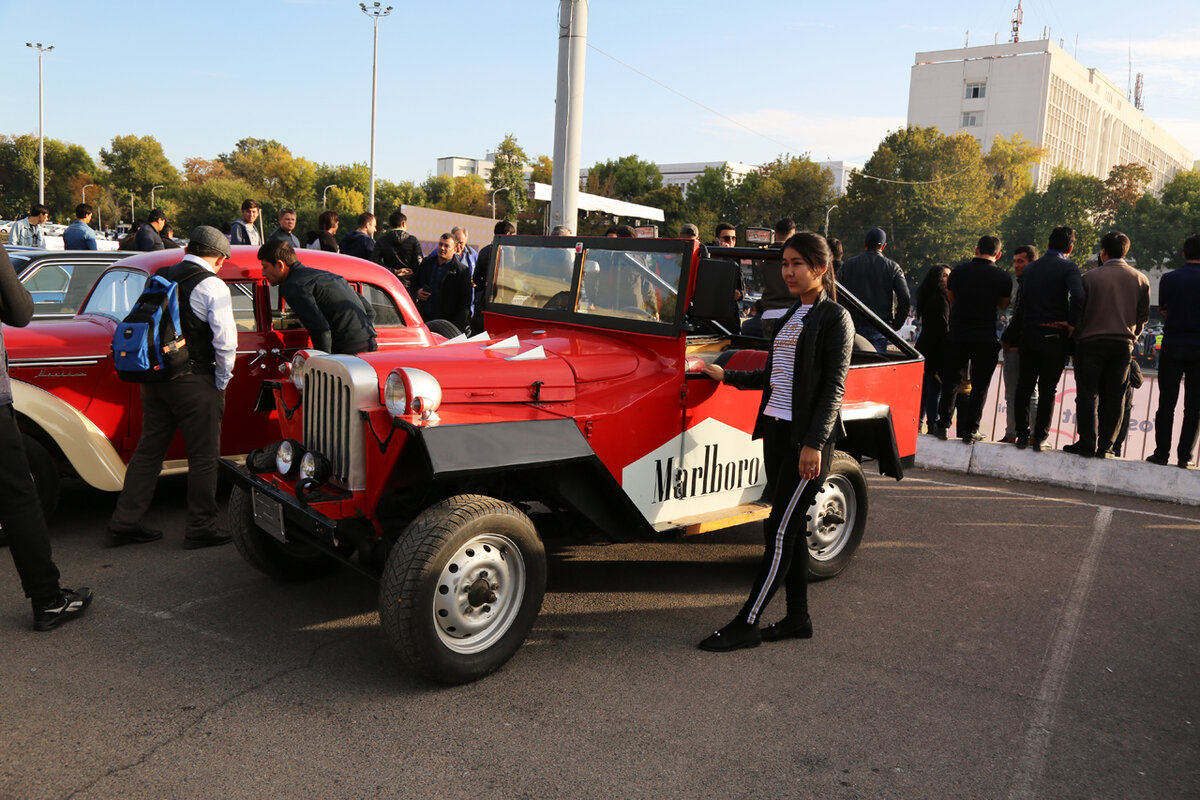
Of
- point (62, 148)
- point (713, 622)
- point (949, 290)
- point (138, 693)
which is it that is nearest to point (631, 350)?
point (713, 622)

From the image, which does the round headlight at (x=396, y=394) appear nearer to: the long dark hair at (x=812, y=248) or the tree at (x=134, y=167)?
the long dark hair at (x=812, y=248)

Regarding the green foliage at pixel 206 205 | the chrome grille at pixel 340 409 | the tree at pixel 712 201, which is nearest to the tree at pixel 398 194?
the green foliage at pixel 206 205

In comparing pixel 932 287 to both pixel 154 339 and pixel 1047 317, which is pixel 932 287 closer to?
pixel 1047 317

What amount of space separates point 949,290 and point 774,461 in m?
4.91

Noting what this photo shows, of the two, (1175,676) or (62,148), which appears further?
(62,148)

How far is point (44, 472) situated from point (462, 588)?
3.19 m

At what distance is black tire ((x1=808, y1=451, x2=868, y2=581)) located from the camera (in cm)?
492

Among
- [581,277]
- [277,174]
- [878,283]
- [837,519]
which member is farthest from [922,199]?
[277,174]

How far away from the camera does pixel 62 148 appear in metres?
86.5

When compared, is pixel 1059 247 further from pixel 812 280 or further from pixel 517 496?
pixel 517 496

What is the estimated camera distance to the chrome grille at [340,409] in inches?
146

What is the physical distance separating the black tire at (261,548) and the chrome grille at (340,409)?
24.9 inches

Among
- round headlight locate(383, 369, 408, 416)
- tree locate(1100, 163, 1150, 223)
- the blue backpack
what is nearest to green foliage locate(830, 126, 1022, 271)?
tree locate(1100, 163, 1150, 223)

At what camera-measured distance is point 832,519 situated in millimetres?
5020
